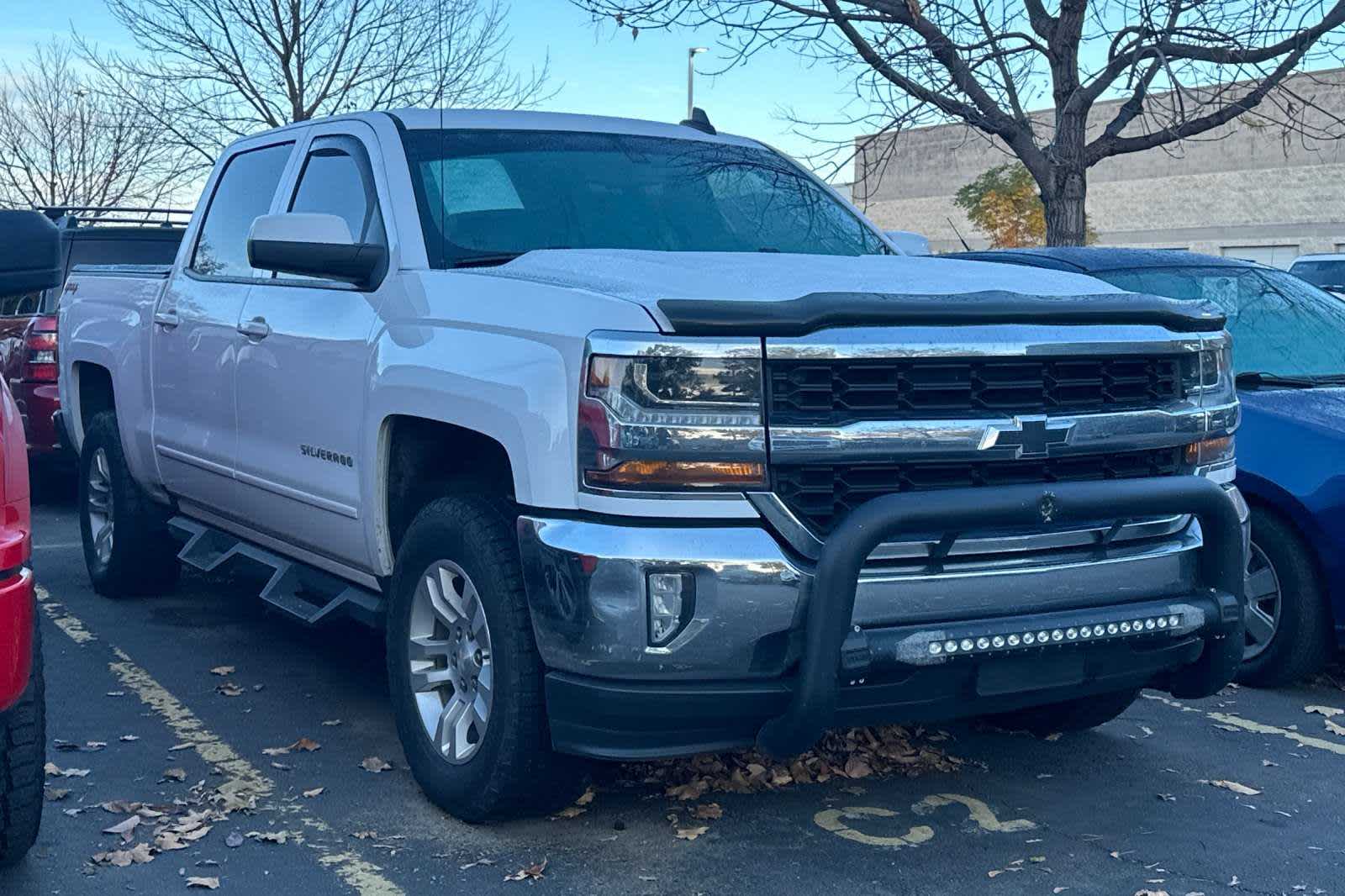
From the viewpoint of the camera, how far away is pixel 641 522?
375 cm

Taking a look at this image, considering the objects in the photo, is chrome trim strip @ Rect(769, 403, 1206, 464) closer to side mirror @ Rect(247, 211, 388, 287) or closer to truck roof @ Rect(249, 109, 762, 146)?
side mirror @ Rect(247, 211, 388, 287)

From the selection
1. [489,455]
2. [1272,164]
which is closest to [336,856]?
[489,455]

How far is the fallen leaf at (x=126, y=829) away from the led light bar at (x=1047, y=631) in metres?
2.21

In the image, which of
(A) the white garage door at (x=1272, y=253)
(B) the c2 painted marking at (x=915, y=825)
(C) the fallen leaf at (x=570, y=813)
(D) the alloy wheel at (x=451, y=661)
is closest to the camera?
(D) the alloy wheel at (x=451, y=661)

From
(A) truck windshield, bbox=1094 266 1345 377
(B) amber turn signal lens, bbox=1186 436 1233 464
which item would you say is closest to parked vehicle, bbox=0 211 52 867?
(B) amber turn signal lens, bbox=1186 436 1233 464

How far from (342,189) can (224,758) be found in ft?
6.46

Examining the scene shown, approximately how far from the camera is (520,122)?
5574 mm

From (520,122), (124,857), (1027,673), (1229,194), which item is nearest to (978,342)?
(1027,673)

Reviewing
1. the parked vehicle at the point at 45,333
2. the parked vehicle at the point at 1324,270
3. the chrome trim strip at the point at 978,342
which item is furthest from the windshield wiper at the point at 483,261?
the parked vehicle at the point at 1324,270

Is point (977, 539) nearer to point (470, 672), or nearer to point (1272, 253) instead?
point (470, 672)

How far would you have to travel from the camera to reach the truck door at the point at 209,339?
597 cm

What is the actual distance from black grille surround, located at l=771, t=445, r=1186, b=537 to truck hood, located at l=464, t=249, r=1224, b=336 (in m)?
0.35

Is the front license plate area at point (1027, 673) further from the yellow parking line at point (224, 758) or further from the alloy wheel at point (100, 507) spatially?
the alloy wheel at point (100, 507)

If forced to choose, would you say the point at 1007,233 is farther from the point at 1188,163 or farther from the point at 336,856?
the point at 336,856
